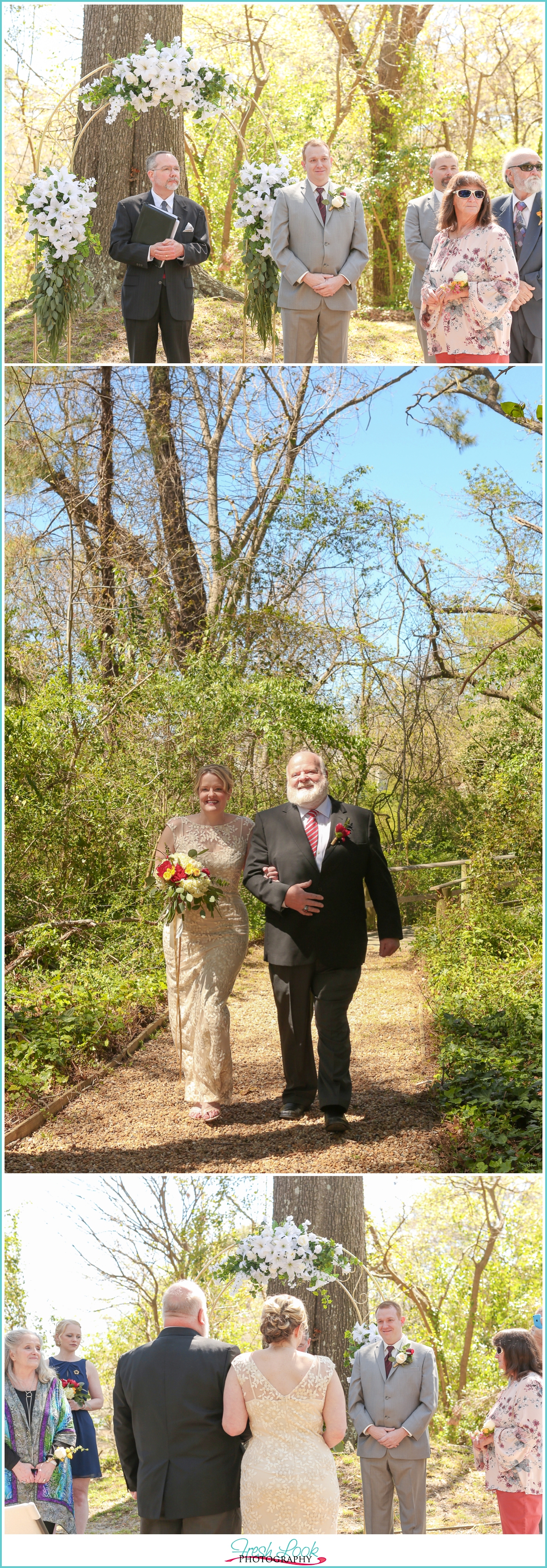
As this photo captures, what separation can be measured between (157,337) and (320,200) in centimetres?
99

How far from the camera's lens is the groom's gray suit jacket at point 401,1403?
4.24 metres

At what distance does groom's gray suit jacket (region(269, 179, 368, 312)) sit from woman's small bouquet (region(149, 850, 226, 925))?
2755 millimetres

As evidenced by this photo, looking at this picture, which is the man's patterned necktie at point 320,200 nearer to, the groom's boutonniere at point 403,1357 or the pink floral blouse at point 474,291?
the pink floral blouse at point 474,291

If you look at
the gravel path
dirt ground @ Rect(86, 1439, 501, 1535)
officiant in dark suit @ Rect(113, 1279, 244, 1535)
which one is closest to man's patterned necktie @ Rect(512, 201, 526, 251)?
the gravel path

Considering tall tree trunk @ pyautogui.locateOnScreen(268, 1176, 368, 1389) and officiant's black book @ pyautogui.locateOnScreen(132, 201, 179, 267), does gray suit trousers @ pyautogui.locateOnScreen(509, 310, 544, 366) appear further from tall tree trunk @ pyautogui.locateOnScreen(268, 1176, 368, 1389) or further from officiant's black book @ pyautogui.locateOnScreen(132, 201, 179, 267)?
tall tree trunk @ pyautogui.locateOnScreen(268, 1176, 368, 1389)

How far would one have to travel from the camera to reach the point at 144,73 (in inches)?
206

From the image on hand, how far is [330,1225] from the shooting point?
4938 millimetres

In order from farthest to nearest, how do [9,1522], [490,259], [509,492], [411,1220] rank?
[509,492], [411,1220], [490,259], [9,1522]

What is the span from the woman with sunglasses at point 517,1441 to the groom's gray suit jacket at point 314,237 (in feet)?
15.1

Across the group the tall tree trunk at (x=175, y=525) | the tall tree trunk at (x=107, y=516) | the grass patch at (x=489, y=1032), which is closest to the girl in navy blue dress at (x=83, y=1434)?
the grass patch at (x=489, y=1032)

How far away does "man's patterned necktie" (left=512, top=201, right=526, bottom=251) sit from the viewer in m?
4.79

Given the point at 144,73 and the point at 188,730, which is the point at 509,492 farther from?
the point at 144,73

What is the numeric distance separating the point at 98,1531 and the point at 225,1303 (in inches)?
40.5

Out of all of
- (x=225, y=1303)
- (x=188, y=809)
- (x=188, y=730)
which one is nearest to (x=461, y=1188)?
(x=225, y=1303)
